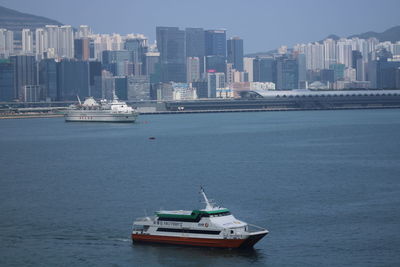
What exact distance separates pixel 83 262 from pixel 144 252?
155 cm

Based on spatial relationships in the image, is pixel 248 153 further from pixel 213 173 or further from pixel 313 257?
pixel 313 257

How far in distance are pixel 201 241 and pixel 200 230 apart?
0.84 feet

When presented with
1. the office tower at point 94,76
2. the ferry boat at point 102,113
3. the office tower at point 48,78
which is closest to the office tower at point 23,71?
the office tower at point 48,78

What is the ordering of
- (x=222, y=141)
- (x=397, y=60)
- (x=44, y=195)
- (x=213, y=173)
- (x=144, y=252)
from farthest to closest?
1. (x=397, y=60)
2. (x=222, y=141)
3. (x=213, y=173)
4. (x=44, y=195)
5. (x=144, y=252)

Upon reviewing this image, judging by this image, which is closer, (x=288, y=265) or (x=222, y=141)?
(x=288, y=265)

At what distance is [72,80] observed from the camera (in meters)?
159

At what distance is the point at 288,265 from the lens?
771 inches

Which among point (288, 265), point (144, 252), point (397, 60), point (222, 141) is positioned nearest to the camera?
point (288, 265)

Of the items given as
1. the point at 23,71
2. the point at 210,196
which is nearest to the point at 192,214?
the point at 210,196

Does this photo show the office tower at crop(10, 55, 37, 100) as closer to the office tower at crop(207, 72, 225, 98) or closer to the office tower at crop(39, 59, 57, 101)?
the office tower at crop(39, 59, 57, 101)

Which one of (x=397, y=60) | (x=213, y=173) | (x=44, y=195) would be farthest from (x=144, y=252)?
(x=397, y=60)

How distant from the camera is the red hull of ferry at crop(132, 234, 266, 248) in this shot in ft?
67.9

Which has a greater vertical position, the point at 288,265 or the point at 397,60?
the point at 397,60

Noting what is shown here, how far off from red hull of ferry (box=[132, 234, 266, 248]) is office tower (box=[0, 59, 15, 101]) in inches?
5205
